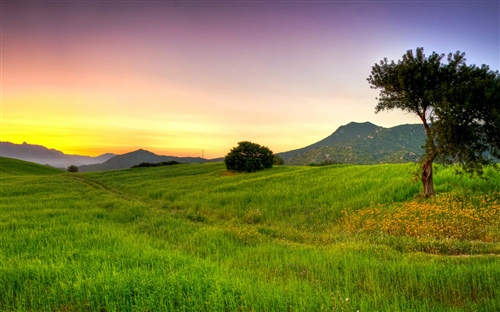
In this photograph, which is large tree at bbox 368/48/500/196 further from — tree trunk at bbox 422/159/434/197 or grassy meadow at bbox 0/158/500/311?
grassy meadow at bbox 0/158/500/311

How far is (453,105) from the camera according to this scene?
15695 mm

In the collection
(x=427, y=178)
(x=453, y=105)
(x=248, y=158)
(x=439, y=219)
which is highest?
(x=453, y=105)

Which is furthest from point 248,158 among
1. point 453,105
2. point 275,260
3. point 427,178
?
point 275,260

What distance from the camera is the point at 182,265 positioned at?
7652mm

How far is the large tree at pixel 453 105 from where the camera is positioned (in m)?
15.4

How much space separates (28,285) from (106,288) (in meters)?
2.27

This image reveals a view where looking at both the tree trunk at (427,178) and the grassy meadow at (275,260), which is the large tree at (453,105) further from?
the grassy meadow at (275,260)

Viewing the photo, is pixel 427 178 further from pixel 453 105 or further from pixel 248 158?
pixel 248 158

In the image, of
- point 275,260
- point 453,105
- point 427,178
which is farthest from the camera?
point 427,178

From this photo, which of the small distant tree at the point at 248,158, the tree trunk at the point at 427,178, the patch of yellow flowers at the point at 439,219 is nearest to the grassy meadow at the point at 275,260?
the patch of yellow flowers at the point at 439,219

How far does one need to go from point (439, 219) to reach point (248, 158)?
1813 inches

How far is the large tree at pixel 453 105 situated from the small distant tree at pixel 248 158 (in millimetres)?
40760

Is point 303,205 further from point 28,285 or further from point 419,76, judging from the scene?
point 28,285

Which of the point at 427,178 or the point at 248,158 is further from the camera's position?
the point at 248,158
